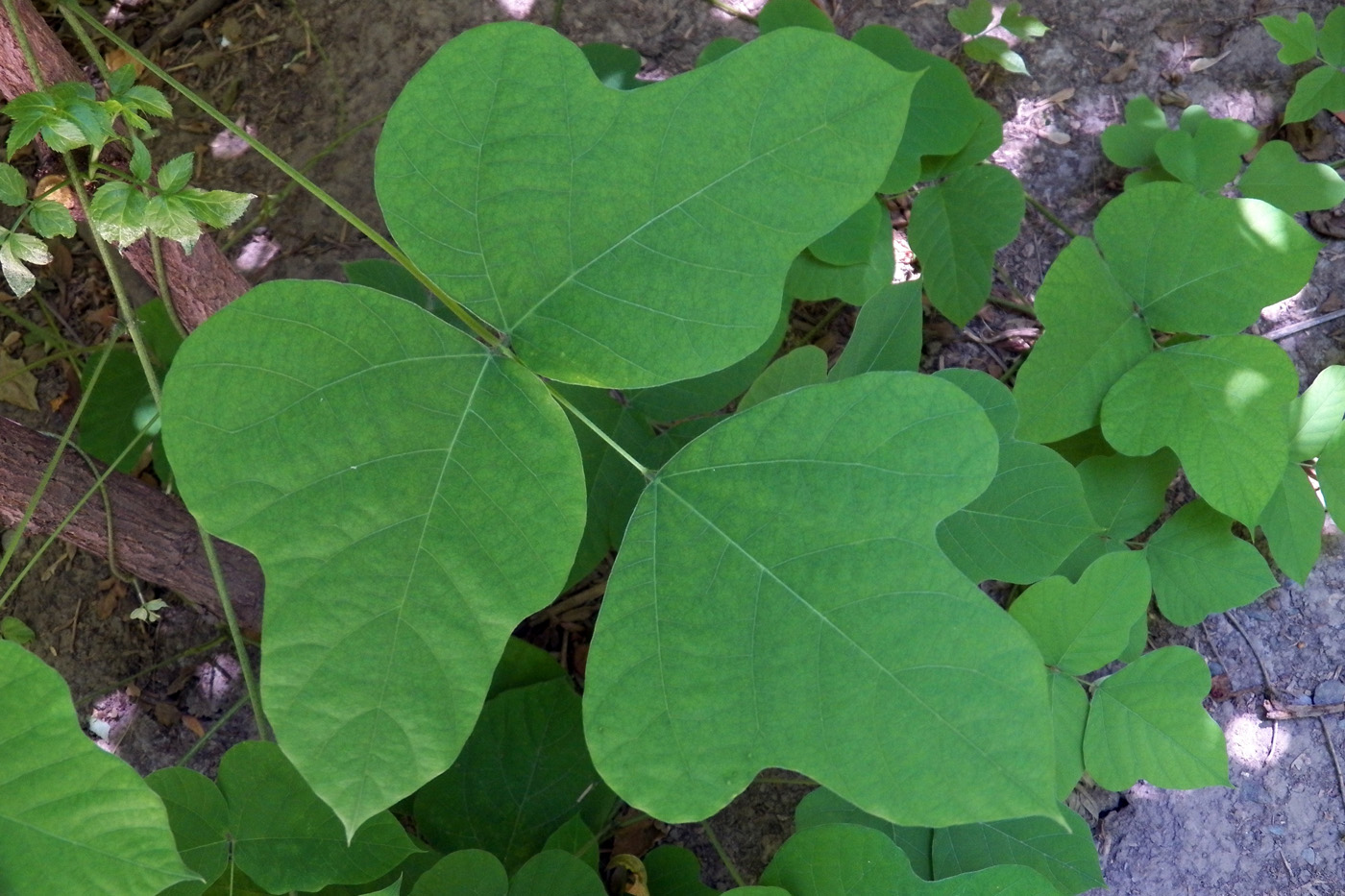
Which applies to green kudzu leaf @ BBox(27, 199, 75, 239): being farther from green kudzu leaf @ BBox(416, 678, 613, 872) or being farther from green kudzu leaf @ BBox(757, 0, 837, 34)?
green kudzu leaf @ BBox(757, 0, 837, 34)

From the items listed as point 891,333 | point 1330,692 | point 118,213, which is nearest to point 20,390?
point 118,213

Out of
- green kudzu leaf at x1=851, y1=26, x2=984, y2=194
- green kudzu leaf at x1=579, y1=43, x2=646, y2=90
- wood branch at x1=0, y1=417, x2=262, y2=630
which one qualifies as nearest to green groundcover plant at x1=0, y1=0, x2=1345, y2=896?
wood branch at x1=0, y1=417, x2=262, y2=630

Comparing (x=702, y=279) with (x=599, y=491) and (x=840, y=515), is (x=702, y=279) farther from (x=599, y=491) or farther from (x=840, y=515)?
(x=599, y=491)

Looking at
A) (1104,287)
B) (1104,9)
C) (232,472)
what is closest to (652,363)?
(232,472)

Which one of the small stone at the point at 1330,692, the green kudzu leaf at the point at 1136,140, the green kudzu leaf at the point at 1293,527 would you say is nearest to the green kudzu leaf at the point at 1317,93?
the green kudzu leaf at the point at 1136,140

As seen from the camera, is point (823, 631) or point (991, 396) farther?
point (991, 396)

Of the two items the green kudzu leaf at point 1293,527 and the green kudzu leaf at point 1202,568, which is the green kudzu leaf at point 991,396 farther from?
the green kudzu leaf at point 1293,527

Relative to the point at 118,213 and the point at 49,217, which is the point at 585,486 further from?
the point at 49,217
